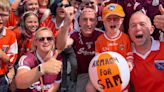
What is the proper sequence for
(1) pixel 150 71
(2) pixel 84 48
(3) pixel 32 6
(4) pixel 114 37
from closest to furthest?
1. (1) pixel 150 71
2. (4) pixel 114 37
3. (2) pixel 84 48
4. (3) pixel 32 6

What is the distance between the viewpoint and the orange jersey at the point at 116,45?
4.50 metres

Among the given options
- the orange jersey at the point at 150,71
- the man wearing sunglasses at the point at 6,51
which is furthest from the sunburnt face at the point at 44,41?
the orange jersey at the point at 150,71

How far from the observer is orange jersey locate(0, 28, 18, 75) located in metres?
4.87

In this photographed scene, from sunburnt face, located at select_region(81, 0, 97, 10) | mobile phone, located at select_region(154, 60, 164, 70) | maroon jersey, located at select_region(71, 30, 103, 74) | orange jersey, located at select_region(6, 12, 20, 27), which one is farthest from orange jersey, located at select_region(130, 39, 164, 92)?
orange jersey, located at select_region(6, 12, 20, 27)

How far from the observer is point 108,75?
4.06 m

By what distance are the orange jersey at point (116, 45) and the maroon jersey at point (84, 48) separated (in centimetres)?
35

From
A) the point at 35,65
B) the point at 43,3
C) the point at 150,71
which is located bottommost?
the point at 150,71

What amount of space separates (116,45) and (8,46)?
148 centimetres

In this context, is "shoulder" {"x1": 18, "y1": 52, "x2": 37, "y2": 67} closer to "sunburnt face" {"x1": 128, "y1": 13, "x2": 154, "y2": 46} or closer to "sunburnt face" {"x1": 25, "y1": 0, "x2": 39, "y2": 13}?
"sunburnt face" {"x1": 128, "y1": 13, "x2": 154, "y2": 46}

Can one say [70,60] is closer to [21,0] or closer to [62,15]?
[62,15]

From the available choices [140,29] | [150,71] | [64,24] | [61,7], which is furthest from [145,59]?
[61,7]

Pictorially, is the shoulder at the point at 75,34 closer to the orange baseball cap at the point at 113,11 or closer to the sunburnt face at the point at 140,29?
the orange baseball cap at the point at 113,11

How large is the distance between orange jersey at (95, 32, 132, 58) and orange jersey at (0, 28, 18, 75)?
3.83 feet

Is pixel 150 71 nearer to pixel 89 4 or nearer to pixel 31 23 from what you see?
pixel 89 4
